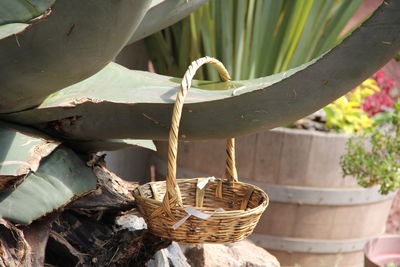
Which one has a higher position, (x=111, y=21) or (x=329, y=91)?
(x=111, y=21)

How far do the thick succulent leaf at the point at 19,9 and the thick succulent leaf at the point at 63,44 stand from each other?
0.20 ft

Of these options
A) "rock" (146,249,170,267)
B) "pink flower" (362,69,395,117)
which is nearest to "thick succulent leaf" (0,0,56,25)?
"rock" (146,249,170,267)

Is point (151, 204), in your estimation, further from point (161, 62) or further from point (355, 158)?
point (161, 62)

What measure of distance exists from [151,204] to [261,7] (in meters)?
1.70

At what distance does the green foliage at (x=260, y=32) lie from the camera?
2756 mm

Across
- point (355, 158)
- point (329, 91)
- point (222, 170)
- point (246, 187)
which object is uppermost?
point (329, 91)

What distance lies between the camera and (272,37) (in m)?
2.84

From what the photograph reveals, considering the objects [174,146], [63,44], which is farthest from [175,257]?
[63,44]

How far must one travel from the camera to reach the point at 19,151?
1099 millimetres

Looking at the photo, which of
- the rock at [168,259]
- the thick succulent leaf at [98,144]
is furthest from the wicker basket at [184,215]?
the rock at [168,259]

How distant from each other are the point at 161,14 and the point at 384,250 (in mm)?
1726

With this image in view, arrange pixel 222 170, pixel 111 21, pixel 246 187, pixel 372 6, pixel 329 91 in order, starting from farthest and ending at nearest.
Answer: pixel 372 6 < pixel 222 170 < pixel 246 187 < pixel 329 91 < pixel 111 21

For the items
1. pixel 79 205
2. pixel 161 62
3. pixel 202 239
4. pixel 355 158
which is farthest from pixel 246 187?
pixel 161 62

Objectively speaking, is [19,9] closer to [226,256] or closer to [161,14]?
[161,14]
